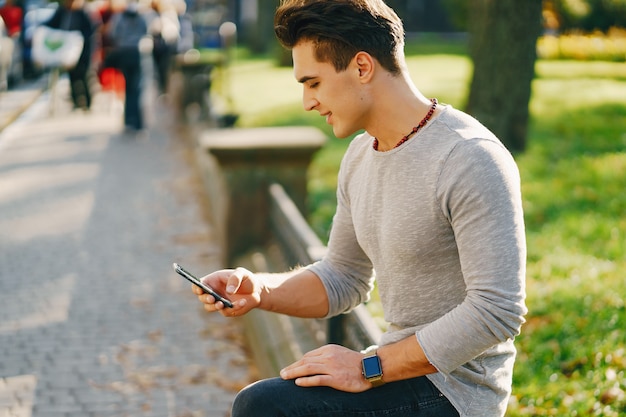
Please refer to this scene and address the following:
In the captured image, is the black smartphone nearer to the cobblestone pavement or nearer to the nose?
the nose

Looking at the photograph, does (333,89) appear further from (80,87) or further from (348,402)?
(80,87)

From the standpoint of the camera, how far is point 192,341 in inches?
246

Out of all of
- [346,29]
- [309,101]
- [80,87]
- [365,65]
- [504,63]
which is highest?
[346,29]

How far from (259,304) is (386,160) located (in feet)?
2.22

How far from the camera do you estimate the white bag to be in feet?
53.4

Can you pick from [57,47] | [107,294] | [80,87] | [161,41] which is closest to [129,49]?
[57,47]

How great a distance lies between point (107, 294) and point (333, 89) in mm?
4870

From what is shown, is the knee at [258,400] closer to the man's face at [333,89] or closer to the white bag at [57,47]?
the man's face at [333,89]

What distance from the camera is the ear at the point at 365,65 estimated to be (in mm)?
2664

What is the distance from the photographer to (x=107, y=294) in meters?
7.23

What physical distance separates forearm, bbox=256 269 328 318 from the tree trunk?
8.24 m

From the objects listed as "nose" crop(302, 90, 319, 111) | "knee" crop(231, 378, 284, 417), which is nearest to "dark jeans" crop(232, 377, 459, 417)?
"knee" crop(231, 378, 284, 417)

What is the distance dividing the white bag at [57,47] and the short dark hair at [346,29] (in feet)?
46.9

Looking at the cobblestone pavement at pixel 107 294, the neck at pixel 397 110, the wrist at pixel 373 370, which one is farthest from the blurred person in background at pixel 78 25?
the wrist at pixel 373 370
